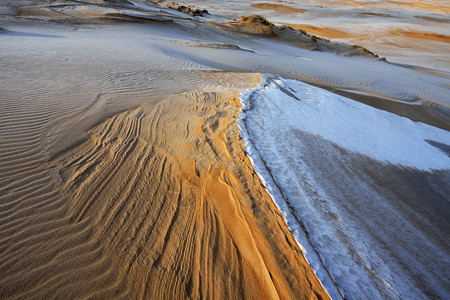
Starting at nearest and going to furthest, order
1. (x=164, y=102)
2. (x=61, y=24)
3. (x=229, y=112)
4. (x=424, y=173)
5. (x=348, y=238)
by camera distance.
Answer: (x=348, y=238) → (x=424, y=173) → (x=229, y=112) → (x=164, y=102) → (x=61, y=24)

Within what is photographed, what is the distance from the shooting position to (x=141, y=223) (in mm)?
2104

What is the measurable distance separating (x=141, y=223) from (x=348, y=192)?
87.4 inches

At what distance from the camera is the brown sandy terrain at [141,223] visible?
1.68 meters

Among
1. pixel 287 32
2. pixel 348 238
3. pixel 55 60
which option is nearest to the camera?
pixel 348 238

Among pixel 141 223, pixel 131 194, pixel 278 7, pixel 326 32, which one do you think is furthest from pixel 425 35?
pixel 141 223

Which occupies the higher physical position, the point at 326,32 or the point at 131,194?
the point at 326,32

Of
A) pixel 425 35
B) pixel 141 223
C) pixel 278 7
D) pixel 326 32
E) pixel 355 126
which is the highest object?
pixel 278 7

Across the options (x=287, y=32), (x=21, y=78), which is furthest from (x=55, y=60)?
(x=287, y=32)

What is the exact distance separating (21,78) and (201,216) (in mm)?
5096

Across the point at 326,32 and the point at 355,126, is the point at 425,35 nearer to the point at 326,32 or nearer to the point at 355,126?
the point at 326,32

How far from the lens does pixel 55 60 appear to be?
6.33 metres

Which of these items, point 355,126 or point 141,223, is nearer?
point 141,223

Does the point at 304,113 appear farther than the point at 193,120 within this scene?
Yes

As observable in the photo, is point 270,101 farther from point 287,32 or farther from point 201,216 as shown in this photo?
point 287,32
